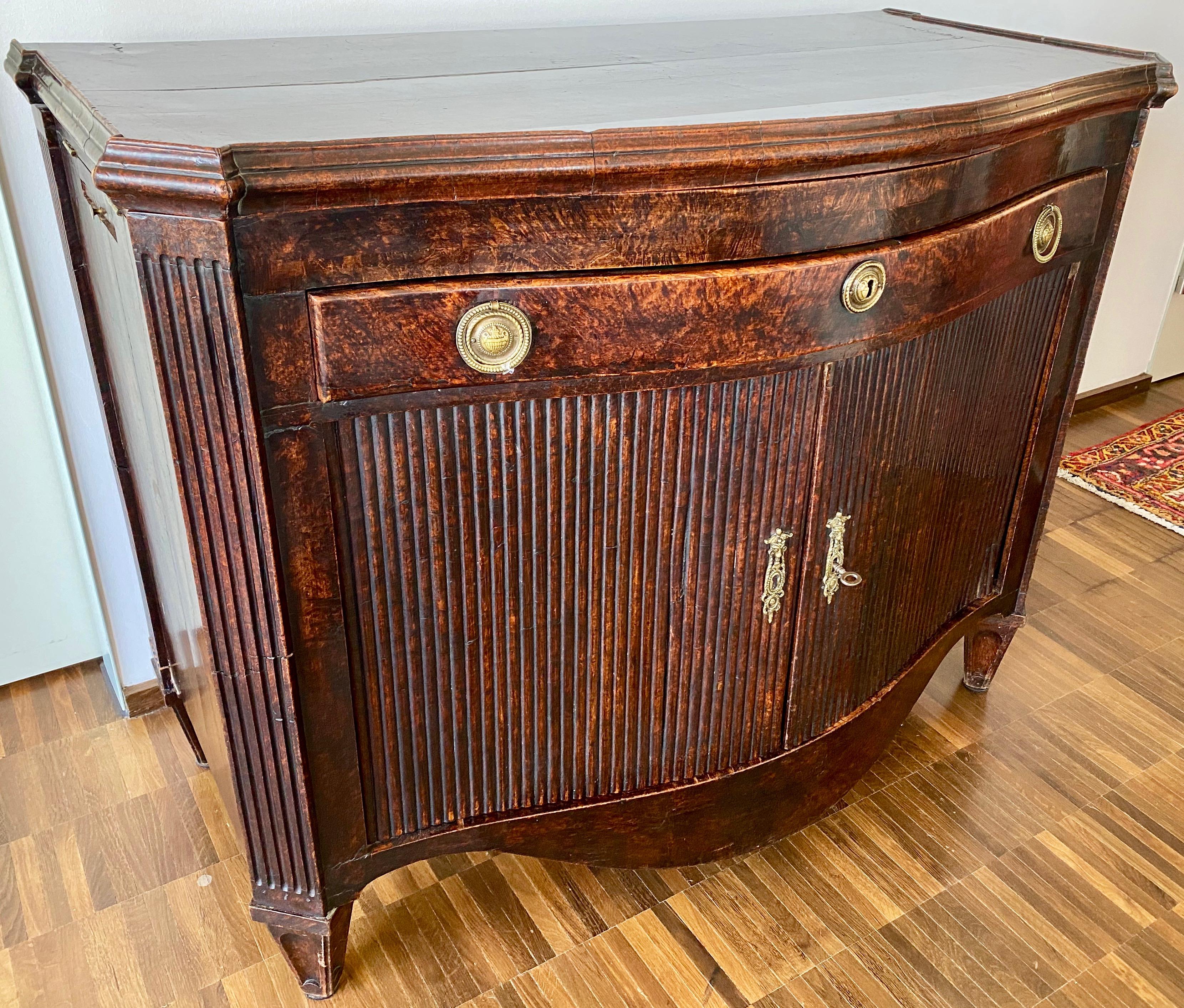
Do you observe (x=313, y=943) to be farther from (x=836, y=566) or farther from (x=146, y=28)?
(x=146, y=28)

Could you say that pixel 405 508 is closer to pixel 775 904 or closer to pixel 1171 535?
pixel 775 904

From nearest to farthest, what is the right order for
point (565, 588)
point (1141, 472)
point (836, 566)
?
point (565, 588), point (836, 566), point (1141, 472)

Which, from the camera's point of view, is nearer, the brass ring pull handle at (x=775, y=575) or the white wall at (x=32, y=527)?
the brass ring pull handle at (x=775, y=575)

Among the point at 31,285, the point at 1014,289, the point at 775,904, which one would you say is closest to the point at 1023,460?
the point at 1014,289

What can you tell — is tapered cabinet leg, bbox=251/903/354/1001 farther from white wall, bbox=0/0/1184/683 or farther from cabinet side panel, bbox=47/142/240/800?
white wall, bbox=0/0/1184/683

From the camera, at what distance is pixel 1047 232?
979 mm

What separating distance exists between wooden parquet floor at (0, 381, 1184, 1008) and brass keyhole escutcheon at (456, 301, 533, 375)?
0.64 metres

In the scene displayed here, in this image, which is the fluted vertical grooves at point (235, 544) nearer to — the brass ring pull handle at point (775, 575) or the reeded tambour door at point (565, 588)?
the reeded tambour door at point (565, 588)

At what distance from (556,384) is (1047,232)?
0.53m

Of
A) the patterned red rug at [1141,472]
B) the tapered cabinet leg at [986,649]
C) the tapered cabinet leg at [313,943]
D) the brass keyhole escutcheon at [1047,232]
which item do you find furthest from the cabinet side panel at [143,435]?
the patterned red rug at [1141,472]

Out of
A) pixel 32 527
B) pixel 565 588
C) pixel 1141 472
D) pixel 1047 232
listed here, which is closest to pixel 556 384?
pixel 565 588

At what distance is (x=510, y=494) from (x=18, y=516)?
765 millimetres

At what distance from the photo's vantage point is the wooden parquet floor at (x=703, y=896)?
1.03 meters

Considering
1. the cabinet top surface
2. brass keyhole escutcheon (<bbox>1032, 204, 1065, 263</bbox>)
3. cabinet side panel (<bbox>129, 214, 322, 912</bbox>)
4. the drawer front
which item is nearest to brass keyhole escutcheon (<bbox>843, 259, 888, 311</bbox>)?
the drawer front
